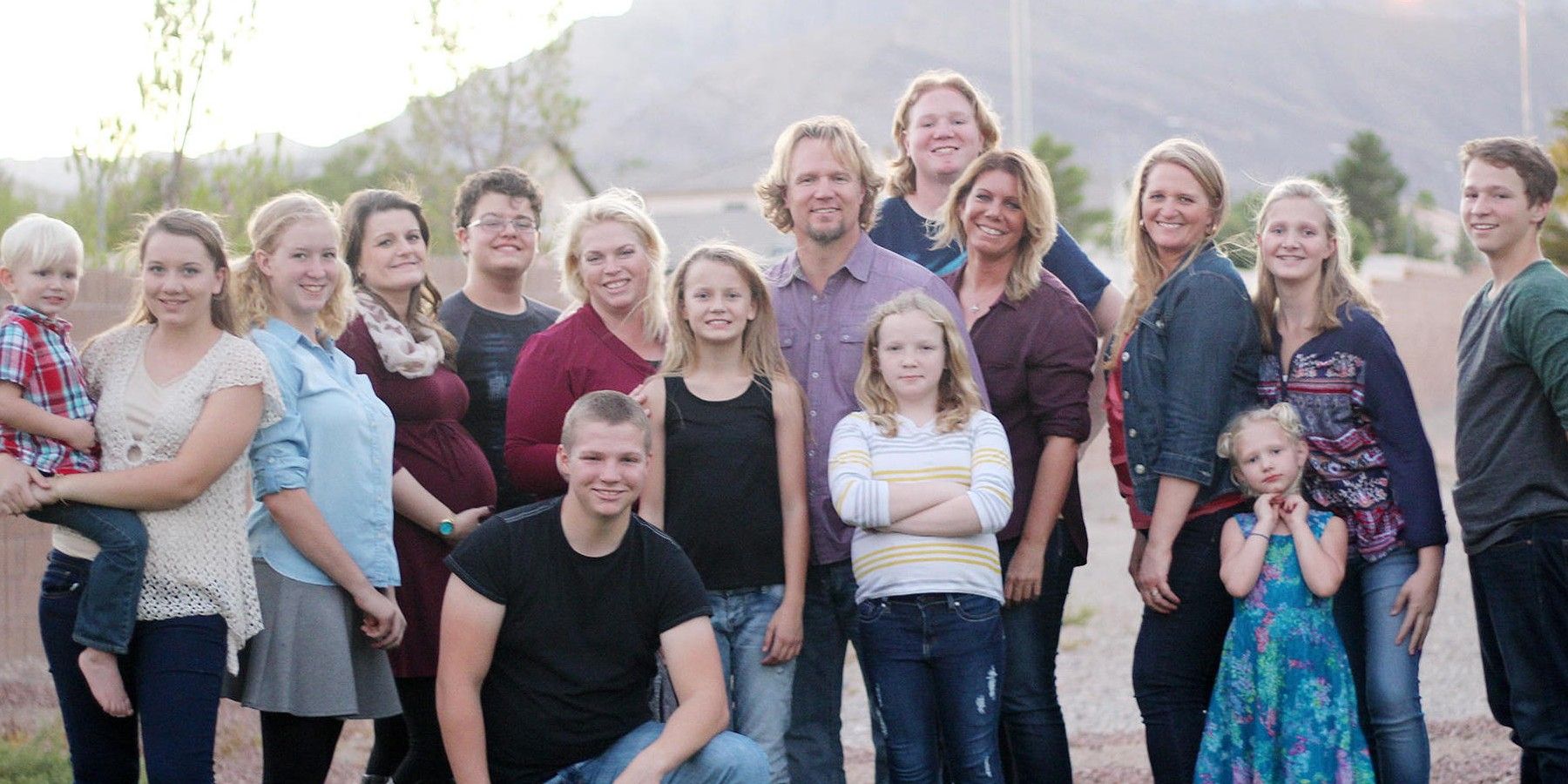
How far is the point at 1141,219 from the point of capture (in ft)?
14.7

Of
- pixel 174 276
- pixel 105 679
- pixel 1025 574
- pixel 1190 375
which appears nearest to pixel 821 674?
pixel 1025 574

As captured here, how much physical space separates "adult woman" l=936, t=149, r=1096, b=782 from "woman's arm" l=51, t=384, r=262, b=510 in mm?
2162

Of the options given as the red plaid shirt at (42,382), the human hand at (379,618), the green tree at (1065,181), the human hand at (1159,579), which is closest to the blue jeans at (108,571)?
the red plaid shirt at (42,382)

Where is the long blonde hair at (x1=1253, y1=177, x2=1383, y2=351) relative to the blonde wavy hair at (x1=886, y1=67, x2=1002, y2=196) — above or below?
below

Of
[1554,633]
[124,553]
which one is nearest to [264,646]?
[124,553]

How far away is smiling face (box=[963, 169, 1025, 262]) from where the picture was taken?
4602 mm

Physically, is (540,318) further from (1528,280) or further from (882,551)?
(1528,280)

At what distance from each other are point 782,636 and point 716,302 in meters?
0.97

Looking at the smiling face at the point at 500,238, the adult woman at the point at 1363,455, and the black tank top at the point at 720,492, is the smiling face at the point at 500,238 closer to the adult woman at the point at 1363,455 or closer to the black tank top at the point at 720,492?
the black tank top at the point at 720,492

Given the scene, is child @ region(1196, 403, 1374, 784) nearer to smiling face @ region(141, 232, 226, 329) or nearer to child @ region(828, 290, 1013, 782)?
child @ region(828, 290, 1013, 782)

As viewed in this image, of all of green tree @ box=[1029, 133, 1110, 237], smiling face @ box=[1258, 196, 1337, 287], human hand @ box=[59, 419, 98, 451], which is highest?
green tree @ box=[1029, 133, 1110, 237]

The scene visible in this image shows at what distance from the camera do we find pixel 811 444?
14.6 ft

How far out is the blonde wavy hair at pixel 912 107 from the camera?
535cm

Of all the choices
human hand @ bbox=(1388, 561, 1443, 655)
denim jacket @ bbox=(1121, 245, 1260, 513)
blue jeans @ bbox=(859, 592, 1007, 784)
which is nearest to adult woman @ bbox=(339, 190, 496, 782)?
blue jeans @ bbox=(859, 592, 1007, 784)
